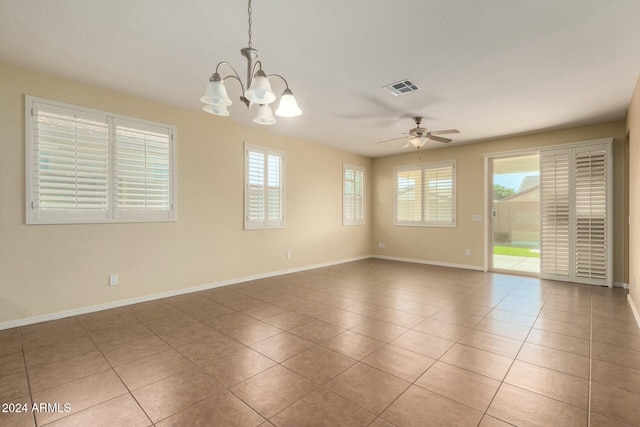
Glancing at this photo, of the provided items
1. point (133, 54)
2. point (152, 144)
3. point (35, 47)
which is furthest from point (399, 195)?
point (35, 47)

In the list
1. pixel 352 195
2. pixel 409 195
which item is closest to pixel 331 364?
pixel 352 195

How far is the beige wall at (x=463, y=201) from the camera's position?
486 cm

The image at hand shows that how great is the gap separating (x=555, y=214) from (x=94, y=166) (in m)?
7.19

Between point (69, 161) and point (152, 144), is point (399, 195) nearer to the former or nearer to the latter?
point (152, 144)

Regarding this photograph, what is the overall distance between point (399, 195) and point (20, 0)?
6962 mm

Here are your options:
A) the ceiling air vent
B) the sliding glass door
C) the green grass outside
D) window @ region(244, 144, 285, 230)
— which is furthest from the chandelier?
the green grass outside

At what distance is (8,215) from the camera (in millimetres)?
3129

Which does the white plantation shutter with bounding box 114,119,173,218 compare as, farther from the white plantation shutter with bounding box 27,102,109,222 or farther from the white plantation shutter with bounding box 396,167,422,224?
the white plantation shutter with bounding box 396,167,422,224

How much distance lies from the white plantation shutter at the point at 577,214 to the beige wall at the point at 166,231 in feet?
13.7

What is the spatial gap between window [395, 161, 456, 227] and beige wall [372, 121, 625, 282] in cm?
14

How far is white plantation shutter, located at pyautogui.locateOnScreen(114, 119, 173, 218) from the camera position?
3.86 metres

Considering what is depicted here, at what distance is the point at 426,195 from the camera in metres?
7.13

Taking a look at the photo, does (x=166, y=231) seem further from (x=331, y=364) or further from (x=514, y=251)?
(x=514, y=251)

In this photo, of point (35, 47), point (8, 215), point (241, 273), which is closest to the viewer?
point (35, 47)
